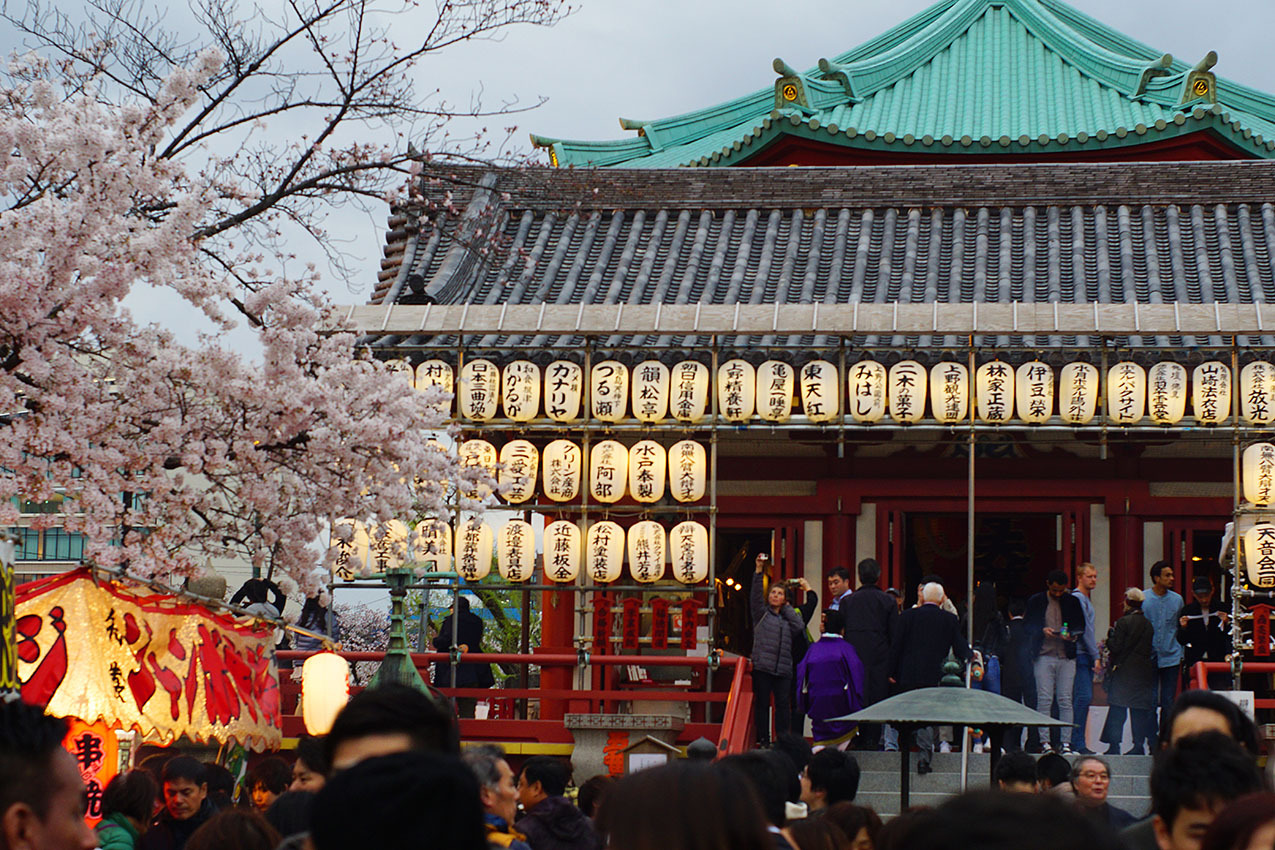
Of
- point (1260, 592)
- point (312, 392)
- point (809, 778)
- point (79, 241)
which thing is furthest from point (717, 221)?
point (809, 778)

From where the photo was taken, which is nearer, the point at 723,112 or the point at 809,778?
the point at 809,778

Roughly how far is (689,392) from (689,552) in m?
1.71

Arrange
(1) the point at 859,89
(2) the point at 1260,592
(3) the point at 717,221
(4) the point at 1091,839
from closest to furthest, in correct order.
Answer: (4) the point at 1091,839 → (2) the point at 1260,592 → (3) the point at 717,221 → (1) the point at 859,89

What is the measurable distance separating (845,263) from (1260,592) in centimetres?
683

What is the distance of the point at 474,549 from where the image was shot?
17672 millimetres

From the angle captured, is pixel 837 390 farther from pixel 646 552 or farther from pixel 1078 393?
pixel 646 552

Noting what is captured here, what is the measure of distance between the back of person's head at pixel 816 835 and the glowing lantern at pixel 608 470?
11795mm

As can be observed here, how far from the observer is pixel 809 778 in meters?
8.85

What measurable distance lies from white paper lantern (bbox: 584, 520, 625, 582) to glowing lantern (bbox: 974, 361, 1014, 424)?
4.07m

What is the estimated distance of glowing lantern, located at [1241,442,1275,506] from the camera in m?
16.8

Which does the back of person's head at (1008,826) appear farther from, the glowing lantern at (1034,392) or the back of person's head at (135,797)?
the glowing lantern at (1034,392)

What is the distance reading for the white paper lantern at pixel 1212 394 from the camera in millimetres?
16766

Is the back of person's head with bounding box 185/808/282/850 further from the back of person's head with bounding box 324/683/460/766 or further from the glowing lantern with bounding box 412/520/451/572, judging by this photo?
the glowing lantern with bounding box 412/520/451/572

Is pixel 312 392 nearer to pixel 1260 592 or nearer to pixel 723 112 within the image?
pixel 1260 592
